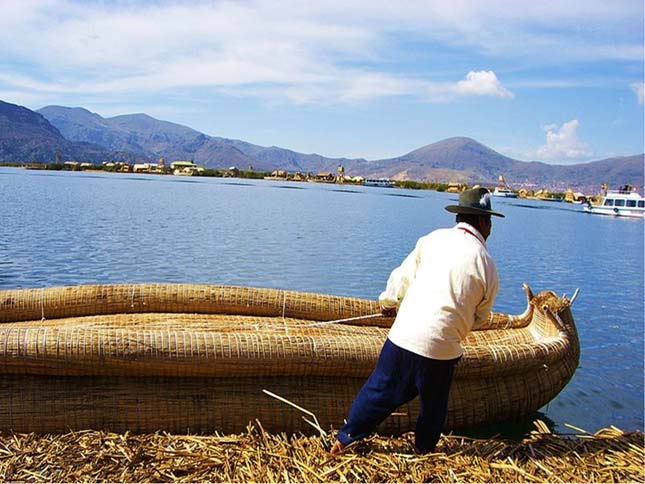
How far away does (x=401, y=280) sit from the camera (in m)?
3.98

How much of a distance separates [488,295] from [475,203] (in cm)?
56

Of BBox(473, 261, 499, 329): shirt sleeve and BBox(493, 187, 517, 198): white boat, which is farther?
BBox(493, 187, 517, 198): white boat

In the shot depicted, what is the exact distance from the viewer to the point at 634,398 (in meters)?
8.62

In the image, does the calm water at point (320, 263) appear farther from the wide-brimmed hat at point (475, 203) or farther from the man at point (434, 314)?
the wide-brimmed hat at point (475, 203)

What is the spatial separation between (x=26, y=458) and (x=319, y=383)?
1980 mm

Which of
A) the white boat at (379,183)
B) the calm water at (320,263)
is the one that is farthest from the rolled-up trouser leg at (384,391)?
the white boat at (379,183)

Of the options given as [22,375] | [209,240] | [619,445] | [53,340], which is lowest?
[209,240]

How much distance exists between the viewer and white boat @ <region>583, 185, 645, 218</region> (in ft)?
211

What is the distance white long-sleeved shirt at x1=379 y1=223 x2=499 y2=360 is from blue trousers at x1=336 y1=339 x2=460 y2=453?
8cm

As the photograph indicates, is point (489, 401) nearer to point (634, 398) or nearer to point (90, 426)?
point (90, 426)

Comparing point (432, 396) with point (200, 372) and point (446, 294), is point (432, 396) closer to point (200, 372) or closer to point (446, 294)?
point (446, 294)

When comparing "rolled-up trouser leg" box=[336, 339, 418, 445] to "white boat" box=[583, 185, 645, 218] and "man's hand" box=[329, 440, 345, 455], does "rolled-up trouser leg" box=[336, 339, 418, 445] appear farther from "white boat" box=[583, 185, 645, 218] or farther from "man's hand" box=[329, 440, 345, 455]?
"white boat" box=[583, 185, 645, 218]

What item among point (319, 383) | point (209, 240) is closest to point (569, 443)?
point (319, 383)

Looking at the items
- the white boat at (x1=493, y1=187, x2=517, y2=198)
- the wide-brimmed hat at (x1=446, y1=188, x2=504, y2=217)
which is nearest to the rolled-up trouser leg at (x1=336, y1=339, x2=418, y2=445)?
the wide-brimmed hat at (x1=446, y1=188, x2=504, y2=217)
